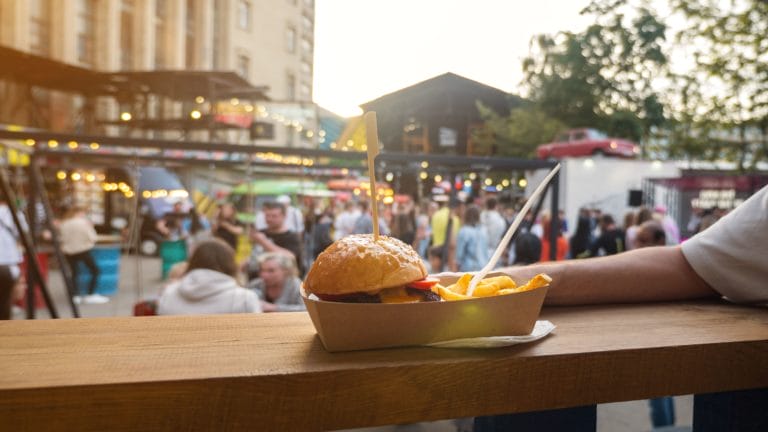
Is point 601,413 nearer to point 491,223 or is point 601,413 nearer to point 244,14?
point 491,223

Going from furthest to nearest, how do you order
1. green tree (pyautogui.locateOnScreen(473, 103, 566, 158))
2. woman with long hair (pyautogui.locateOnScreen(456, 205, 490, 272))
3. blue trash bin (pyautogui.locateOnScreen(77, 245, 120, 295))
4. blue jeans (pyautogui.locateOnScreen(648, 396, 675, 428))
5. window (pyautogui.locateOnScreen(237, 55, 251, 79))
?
green tree (pyautogui.locateOnScreen(473, 103, 566, 158)) → window (pyautogui.locateOnScreen(237, 55, 251, 79)) → blue trash bin (pyautogui.locateOnScreen(77, 245, 120, 295)) → woman with long hair (pyautogui.locateOnScreen(456, 205, 490, 272)) → blue jeans (pyautogui.locateOnScreen(648, 396, 675, 428))

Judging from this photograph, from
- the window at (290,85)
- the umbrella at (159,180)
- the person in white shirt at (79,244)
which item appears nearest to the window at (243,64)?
the window at (290,85)

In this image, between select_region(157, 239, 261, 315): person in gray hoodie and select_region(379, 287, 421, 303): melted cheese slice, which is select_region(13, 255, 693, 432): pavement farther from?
select_region(379, 287, 421, 303): melted cheese slice

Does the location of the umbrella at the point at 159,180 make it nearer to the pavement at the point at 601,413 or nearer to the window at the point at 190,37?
the pavement at the point at 601,413

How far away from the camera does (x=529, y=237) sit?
249 inches

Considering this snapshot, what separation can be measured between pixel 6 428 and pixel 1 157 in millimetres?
3917

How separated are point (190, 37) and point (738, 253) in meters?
22.7

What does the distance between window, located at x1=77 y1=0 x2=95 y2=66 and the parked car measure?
15.3m

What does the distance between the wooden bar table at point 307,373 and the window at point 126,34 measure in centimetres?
1994

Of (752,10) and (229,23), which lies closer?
(752,10)

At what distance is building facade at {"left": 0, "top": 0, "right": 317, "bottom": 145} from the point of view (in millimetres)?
15867

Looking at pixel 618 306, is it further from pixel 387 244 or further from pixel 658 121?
pixel 658 121

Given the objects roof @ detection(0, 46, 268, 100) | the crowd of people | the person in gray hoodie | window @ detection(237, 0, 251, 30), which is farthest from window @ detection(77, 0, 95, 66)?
the person in gray hoodie

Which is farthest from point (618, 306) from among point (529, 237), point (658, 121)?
point (658, 121)
